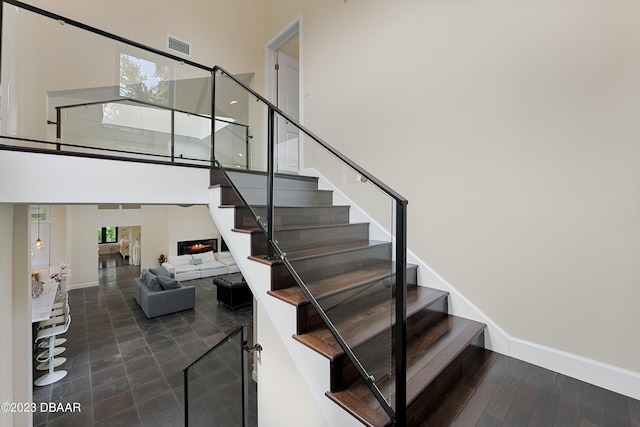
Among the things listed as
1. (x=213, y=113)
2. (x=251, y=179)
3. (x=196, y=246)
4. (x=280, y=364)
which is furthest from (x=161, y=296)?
(x=251, y=179)

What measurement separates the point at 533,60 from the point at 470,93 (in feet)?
1.45

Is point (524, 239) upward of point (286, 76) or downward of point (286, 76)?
downward

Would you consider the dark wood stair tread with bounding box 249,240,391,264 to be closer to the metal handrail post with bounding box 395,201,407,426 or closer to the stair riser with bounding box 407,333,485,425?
the metal handrail post with bounding box 395,201,407,426

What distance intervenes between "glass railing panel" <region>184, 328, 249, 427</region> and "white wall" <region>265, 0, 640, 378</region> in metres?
2.66

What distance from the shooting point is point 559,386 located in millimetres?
1729

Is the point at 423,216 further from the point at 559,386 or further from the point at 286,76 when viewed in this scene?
the point at 286,76

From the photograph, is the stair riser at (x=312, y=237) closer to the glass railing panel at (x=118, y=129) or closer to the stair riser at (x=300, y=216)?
the stair riser at (x=300, y=216)

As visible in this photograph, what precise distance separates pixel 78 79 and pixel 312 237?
3689 mm

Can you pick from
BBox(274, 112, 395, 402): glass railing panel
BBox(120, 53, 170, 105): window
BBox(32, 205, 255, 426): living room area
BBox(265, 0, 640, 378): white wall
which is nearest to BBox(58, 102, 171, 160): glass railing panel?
BBox(120, 53, 170, 105): window

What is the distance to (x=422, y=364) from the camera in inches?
65.2

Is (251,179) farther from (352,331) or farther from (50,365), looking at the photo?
(50,365)

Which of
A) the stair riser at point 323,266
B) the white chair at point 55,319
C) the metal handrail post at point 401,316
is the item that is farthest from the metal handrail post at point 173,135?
the white chair at point 55,319

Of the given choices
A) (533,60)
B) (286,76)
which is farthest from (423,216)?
(286,76)

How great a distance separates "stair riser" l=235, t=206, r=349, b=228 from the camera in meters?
2.17
